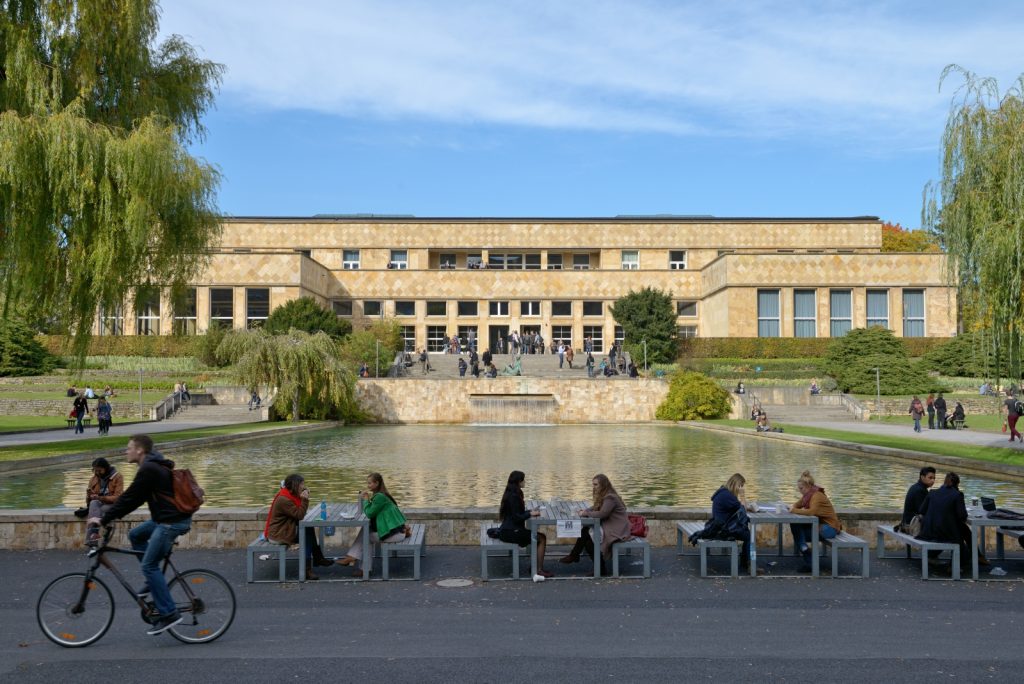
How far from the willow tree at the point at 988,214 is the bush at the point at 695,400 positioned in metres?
24.4

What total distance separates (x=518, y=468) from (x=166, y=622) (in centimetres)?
1353

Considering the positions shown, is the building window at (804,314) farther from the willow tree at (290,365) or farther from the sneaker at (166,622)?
the sneaker at (166,622)

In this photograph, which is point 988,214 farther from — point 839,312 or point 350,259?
point 350,259

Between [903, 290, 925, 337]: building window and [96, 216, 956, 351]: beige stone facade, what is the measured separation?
0.09m

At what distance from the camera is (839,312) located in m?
60.3

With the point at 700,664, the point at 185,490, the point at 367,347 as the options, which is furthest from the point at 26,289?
the point at 367,347

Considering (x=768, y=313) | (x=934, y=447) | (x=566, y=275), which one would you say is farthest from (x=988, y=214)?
(x=566, y=275)

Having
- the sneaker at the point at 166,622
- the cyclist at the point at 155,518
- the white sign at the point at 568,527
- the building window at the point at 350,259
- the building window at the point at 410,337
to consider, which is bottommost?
the sneaker at the point at 166,622

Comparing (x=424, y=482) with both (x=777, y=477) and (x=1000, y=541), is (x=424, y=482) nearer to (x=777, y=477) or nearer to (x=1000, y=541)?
(x=777, y=477)

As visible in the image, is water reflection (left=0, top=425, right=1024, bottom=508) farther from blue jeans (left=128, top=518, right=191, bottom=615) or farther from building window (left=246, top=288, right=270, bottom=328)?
building window (left=246, top=288, right=270, bottom=328)

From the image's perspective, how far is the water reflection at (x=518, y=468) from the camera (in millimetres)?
14633

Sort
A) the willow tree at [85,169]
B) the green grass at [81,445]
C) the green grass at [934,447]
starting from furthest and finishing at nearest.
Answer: the green grass at [81,445]
the green grass at [934,447]
the willow tree at [85,169]

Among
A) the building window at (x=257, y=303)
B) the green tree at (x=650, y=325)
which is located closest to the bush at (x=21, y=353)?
the building window at (x=257, y=303)

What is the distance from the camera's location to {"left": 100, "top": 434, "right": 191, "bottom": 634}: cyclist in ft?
21.9
